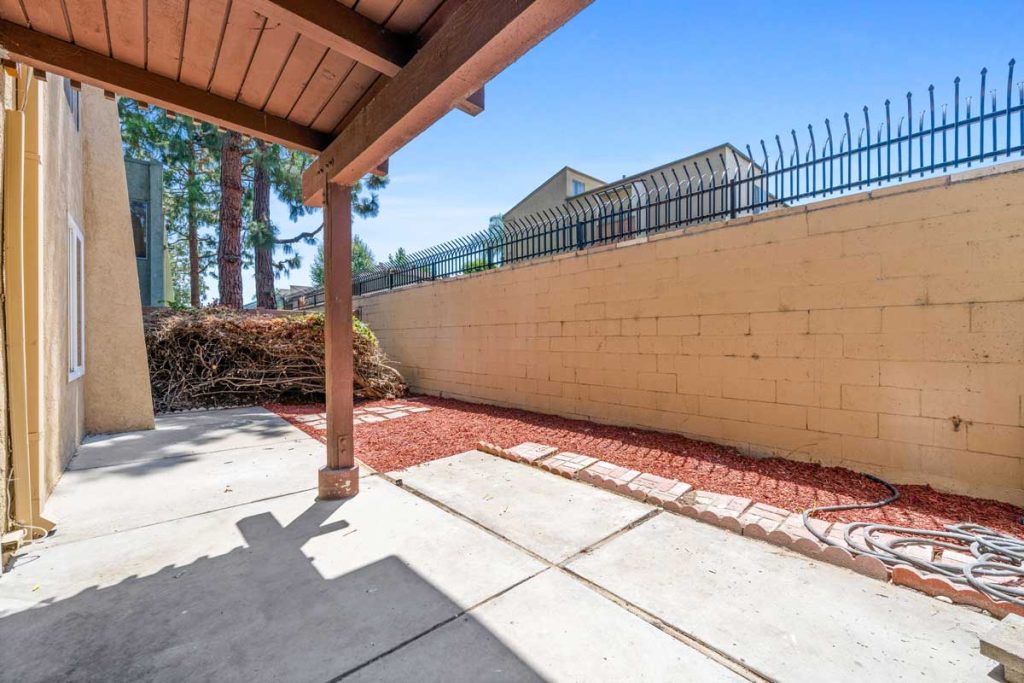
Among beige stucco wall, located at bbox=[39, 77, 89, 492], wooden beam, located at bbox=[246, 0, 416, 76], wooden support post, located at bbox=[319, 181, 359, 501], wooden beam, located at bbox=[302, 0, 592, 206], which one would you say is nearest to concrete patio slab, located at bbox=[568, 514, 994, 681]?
wooden support post, located at bbox=[319, 181, 359, 501]

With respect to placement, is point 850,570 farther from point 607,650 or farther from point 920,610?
point 607,650

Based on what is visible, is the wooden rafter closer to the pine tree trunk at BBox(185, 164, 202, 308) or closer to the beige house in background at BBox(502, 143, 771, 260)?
the beige house in background at BBox(502, 143, 771, 260)

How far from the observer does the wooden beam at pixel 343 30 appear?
1814 mm

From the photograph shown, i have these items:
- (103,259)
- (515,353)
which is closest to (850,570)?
(515,353)

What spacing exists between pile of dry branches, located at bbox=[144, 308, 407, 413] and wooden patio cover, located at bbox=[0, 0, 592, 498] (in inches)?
156

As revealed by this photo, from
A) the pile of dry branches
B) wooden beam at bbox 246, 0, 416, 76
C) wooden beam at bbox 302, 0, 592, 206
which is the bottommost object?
the pile of dry branches

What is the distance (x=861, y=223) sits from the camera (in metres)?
3.24

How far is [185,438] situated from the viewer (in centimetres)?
473

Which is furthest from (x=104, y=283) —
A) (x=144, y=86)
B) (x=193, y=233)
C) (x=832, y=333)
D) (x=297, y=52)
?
(x=193, y=233)

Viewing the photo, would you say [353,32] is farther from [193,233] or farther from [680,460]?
[193,233]

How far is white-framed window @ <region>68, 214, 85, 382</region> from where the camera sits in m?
3.90

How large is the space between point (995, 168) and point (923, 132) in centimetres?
56

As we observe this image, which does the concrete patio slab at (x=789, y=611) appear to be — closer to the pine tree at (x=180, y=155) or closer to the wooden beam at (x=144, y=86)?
the wooden beam at (x=144, y=86)

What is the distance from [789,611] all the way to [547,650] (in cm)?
104
